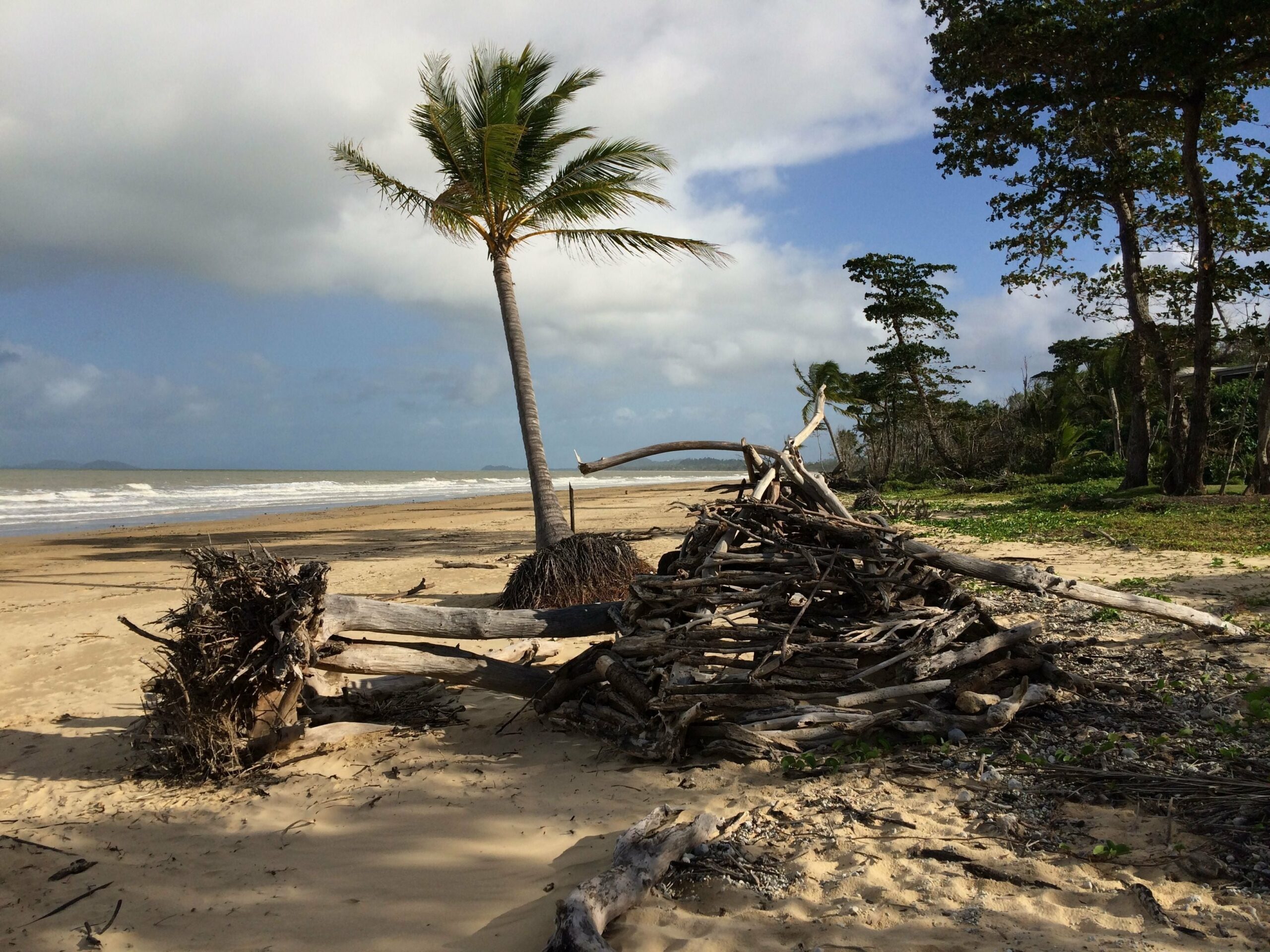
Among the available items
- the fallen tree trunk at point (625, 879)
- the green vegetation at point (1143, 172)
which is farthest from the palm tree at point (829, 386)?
the fallen tree trunk at point (625, 879)

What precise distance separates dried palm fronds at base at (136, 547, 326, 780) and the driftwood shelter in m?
0.01

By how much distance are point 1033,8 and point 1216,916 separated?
16054 millimetres

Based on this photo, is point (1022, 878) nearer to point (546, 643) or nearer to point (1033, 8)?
point (546, 643)

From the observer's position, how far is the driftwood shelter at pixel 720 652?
4602 millimetres

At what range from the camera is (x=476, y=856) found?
3756 mm

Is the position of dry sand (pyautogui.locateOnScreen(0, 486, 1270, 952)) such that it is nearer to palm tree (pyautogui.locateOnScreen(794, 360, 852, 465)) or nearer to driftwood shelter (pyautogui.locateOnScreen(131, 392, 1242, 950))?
driftwood shelter (pyautogui.locateOnScreen(131, 392, 1242, 950))

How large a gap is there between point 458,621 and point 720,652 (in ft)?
6.71

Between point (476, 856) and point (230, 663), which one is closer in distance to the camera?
point (476, 856)

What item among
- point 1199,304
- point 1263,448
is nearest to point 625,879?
point 1263,448

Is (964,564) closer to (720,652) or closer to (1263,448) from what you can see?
(720,652)

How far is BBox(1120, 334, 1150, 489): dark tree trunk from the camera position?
17.2 meters

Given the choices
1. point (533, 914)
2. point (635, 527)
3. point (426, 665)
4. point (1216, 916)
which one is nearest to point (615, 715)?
point (426, 665)

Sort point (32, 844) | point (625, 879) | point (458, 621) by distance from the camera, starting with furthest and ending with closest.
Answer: point (458, 621) → point (32, 844) → point (625, 879)

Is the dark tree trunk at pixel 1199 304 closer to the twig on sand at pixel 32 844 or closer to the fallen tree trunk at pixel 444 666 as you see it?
the fallen tree trunk at pixel 444 666
